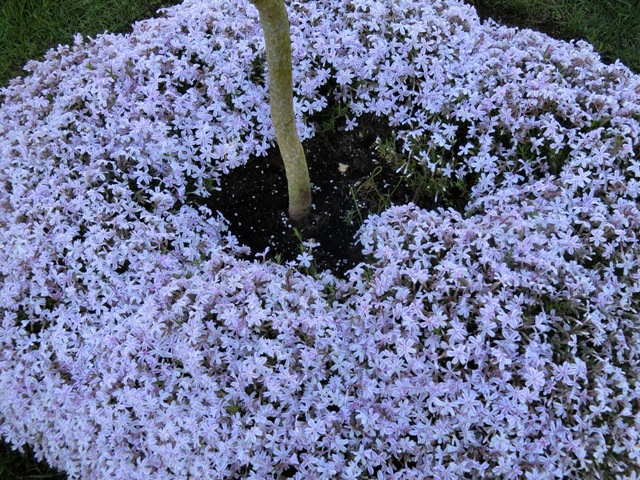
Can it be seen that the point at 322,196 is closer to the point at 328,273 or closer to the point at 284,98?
the point at 328,273

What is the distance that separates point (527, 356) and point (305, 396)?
0.87 meters

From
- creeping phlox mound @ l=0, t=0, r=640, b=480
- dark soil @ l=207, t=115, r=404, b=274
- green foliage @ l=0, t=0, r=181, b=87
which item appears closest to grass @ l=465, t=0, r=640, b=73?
creeping phlox mound @ l=0, t=0, r=640, b=480

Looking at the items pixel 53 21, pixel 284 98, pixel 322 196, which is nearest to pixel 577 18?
pixel 322 196

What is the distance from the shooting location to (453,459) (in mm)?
2355

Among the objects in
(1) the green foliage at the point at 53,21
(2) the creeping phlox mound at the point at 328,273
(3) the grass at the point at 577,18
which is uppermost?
(3) the grass at the point at 577,18

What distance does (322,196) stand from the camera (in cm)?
336

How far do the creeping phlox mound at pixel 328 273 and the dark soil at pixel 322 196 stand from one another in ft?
0.38

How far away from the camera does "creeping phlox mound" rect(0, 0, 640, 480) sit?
7.78ft

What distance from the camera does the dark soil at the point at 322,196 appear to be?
10.5 ft

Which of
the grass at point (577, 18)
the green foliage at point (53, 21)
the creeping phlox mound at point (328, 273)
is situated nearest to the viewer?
the creeping phlox mound at point (328, 273)

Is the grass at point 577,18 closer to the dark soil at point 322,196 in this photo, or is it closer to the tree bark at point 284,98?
the dark soil at point 322,196

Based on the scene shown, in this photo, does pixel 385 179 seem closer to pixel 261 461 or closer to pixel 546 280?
pixel 546 280

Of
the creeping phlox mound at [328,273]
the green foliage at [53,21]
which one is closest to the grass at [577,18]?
the creeping phlox mound at [328,273]

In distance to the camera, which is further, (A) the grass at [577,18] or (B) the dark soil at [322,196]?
(A) the grass at [577,18]
